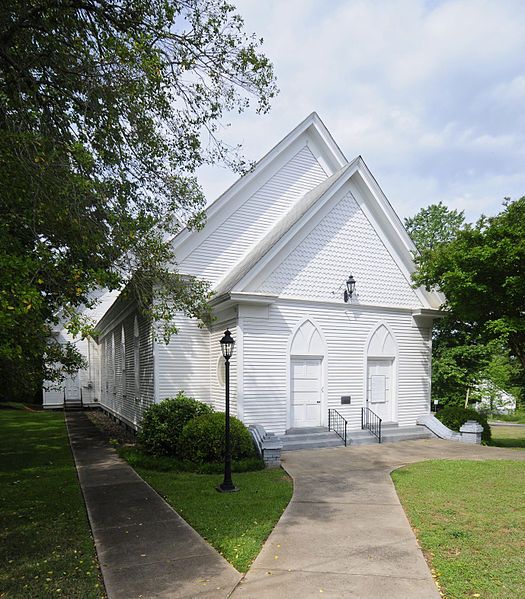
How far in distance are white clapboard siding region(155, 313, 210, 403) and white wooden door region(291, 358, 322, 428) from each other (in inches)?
106

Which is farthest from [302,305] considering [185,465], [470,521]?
[470,521]

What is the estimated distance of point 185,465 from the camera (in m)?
10.6

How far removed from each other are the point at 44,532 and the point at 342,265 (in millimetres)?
10667

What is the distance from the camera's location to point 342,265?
47.7 feet

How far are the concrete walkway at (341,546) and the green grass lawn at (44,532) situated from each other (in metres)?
1.90

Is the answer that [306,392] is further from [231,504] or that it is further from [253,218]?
[231,504]

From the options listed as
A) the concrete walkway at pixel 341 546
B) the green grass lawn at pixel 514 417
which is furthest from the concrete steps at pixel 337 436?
the green grass lawn at pixel 514 417

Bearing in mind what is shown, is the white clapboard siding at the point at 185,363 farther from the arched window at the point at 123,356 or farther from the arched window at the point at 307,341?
the arched window at the point at 123,356

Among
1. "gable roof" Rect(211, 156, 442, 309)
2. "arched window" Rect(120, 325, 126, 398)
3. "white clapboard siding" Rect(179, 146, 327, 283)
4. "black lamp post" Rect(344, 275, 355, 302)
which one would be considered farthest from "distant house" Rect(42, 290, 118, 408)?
"black lamp post" Rect(344, 275, 355, 302)

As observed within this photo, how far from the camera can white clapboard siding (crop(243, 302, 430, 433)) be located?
12.9 meters

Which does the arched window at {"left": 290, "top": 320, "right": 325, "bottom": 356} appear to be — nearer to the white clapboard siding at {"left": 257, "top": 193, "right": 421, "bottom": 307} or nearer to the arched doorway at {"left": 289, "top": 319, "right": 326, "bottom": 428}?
the arched doorway at {"left": 289, "top": 319, "right": 326, "bottom": 428}

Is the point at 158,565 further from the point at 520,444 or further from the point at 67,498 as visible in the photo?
the point at 520,444

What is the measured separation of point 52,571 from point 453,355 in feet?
82.4

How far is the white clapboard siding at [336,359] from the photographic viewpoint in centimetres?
1289
